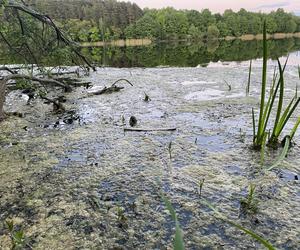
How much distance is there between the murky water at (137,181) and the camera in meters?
1.84

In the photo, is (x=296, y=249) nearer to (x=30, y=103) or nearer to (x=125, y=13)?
(x=30, y=103)

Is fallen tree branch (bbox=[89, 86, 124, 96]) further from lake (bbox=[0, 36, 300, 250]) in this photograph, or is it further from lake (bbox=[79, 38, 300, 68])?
lake (bbox=[79, 38, 300, 68])

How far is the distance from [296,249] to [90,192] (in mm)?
1453

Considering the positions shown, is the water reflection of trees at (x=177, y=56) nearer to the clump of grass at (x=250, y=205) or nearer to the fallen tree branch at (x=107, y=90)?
the fallen tree branch at (x=107, y=90)

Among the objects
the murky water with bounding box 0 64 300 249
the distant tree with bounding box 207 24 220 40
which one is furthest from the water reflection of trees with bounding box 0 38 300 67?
the distant tree with bounding box 207 24 220 40

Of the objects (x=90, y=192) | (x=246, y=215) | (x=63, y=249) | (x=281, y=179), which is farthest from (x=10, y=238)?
(x=281, y=179)

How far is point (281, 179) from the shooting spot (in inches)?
97.8

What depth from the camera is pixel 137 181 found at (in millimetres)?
2531

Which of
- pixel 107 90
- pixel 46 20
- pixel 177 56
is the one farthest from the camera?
pixel 177 56

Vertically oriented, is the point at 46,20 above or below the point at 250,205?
above

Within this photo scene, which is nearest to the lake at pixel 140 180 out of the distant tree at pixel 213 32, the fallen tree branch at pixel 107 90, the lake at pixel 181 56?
the fallen tree branch at pixel 107 90

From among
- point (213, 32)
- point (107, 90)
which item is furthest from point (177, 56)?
point (213, 32)

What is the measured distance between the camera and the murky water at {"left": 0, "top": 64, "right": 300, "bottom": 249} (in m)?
1.84

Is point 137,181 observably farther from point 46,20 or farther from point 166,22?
point 166,22
